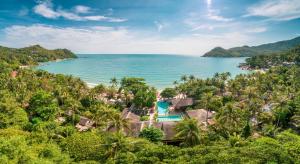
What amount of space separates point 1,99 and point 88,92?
46.2 ft

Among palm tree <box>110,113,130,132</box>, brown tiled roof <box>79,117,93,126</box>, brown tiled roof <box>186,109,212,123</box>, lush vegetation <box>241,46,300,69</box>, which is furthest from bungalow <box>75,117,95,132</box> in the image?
lush vegetation <box>241,46,300,69</box>

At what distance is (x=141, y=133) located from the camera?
27203 millimetres

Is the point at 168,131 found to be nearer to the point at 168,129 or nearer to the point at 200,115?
the point at 168,129

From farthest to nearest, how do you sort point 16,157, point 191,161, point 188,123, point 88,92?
point 88,92 → point 188,123 → point 191,161 → point 16,157

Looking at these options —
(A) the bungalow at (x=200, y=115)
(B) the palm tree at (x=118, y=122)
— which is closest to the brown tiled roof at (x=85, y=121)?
(B) the palm tree at (x=118, y=122)

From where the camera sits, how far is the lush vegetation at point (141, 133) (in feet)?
54.7

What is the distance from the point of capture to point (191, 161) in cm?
1590

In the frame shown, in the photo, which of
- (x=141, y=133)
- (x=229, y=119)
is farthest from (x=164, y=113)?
(x=229, y=119)

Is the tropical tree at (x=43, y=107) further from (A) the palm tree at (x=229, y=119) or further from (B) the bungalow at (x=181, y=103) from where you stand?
(A) the palm tree at (x=229, y=119)

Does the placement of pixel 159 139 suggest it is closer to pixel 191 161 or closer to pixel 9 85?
pixel 191 161

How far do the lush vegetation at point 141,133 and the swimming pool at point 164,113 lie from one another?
2.32 meters

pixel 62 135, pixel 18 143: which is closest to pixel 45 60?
pixel 62 135

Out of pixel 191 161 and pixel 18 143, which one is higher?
pixel 18 143

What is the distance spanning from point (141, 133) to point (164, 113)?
16.0 metres
